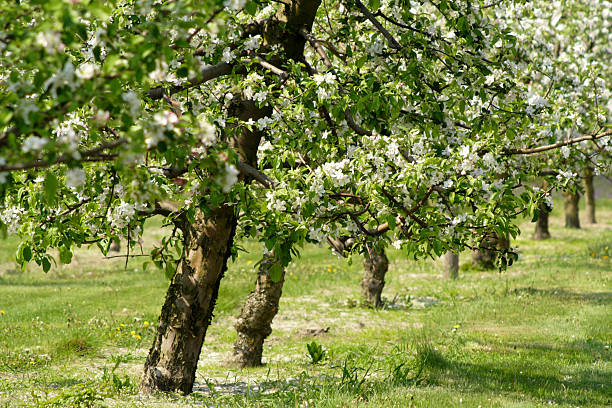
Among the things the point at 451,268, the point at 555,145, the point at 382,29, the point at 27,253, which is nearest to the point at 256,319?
the point at 27,253

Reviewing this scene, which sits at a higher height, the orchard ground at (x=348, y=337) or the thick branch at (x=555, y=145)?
the thick branch at (x=555, y=145)

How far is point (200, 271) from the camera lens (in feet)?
25.2

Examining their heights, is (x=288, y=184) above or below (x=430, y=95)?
below

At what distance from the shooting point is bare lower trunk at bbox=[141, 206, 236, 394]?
302 inches

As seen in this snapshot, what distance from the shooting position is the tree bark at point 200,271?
25.0 feet

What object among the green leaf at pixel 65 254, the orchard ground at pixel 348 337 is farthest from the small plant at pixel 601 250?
the green leaf at pixel 65 254

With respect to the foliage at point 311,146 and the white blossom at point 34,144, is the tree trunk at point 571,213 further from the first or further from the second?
the white blossom at point 34,144

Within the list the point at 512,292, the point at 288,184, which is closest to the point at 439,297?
the point at 512,292

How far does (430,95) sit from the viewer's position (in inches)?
270

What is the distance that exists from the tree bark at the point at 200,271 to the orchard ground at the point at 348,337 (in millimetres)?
339

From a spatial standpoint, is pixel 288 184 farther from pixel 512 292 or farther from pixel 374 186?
pixel 512 292

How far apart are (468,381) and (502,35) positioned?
4.34 meters

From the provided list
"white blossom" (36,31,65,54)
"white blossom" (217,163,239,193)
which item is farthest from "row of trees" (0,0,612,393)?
"white blossom" (36,31,65,54)

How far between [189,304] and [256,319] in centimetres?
273
